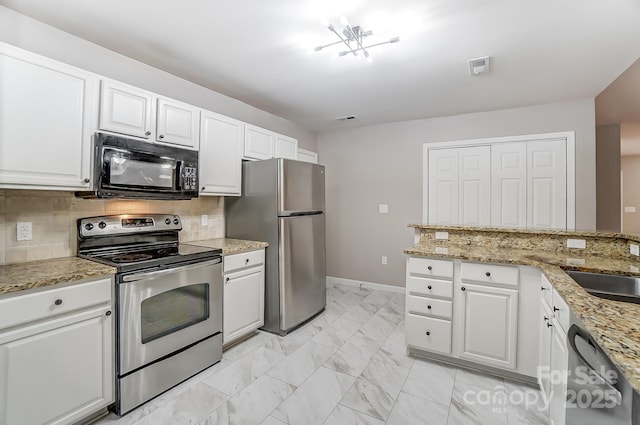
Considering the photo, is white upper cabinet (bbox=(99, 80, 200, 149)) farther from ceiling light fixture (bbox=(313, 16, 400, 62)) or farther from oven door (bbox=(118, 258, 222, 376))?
ceiling light fixture (bbox=(313, 16, 400, 62))

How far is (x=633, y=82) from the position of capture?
9.61ft

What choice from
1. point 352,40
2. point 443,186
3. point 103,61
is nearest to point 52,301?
point 103,61

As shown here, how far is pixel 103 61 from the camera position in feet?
7.22

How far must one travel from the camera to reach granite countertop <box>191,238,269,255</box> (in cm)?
247

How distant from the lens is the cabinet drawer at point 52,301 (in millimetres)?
1351

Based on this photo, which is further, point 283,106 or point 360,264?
point 360,264

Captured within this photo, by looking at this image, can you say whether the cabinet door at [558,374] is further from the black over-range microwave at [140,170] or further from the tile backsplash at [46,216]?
the tile backsplash at [46,216]

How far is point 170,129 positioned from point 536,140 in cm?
Result: 386

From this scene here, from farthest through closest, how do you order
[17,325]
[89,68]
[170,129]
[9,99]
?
[170,129], [89,68], [9,99], [17,325]

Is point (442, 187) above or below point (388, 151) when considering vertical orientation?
below

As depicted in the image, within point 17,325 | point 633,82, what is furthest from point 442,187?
point 17,325

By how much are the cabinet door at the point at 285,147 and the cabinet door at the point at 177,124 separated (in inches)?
40.4

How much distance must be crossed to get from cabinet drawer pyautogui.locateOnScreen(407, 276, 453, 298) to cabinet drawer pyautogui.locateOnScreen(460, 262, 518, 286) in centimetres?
14

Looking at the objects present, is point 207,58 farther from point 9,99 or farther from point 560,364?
point 560,364
